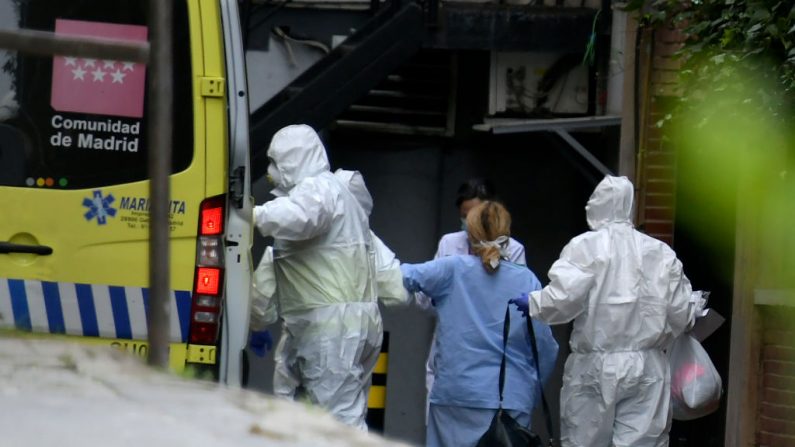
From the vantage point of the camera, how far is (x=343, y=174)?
24.0 ft

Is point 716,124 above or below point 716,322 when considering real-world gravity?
above

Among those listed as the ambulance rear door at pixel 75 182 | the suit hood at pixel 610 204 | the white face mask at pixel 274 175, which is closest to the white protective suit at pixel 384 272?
the white face mask at pixel 274 175

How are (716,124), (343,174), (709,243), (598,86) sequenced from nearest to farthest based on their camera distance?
(716,124), (343,174), (709,243), (598,86)

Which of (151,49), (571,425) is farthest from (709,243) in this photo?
(151,49)

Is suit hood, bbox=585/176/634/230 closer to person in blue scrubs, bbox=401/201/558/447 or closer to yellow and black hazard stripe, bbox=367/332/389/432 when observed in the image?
person in blue scrubs, bbox=401/201/558/447

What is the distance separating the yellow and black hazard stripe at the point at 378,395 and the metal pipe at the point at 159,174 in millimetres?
5375

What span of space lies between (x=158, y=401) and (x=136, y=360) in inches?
15.0

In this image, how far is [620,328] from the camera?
7246 mm

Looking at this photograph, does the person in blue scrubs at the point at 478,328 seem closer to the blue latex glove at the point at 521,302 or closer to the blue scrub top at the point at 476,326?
the blue scrub top at the point at 476,326

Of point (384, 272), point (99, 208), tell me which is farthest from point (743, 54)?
point (99, 208)

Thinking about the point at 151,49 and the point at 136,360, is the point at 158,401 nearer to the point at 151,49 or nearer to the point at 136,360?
the point at 136,360

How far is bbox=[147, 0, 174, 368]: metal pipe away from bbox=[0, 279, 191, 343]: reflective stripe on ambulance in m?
2.34

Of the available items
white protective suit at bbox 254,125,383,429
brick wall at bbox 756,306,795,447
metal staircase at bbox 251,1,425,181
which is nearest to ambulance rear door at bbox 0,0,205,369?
white protective suit at bbox 254,125,383,429

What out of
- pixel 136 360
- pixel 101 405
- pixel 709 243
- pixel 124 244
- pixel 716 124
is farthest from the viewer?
pixel 709 243
